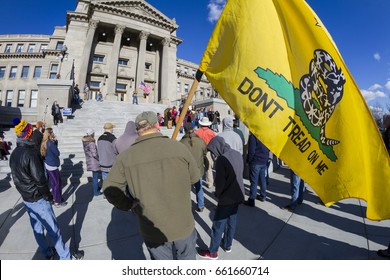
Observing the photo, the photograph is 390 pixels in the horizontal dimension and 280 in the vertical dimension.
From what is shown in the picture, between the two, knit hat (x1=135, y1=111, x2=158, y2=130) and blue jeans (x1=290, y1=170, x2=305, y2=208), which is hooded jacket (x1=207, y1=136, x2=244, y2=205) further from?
blue jeans (x1=290, y1=170, x2=305, y2=208)

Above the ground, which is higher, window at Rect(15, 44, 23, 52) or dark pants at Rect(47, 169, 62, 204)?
window at Rect(15, 44, 23, 52)

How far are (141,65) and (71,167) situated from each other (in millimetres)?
29922

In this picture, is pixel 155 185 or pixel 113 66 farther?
pixel 113 66

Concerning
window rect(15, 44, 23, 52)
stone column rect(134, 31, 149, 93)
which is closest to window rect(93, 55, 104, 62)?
stone column rect(134, 31, 149, 93)

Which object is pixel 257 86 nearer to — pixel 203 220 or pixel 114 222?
pixel 203 220

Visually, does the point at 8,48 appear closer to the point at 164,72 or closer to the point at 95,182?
the point at 164,72

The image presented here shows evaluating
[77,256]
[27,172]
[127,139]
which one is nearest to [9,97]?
[127,139]

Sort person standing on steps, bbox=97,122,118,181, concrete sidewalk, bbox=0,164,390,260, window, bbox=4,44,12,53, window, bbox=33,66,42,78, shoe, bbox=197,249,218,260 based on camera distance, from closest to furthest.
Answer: shoe, bbox=197,249,218,260, concrete sidewalk, bbox=0,164,390,260, person standing on steps, bbox=97,122,118,181, window, bbox=33,66,42,78, window, bbox=4,44,12,53

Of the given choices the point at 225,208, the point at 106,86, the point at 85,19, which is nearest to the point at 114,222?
the point at 225,208

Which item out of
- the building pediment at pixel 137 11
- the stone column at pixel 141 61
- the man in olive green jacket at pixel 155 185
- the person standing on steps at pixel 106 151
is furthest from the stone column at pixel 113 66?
the man in olive green jacket at pixel 155 185

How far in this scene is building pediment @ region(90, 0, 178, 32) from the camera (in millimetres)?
31703

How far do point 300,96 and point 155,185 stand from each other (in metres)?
1.79

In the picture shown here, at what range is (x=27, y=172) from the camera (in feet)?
9.00

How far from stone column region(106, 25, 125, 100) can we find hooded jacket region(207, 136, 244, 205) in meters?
30.0
